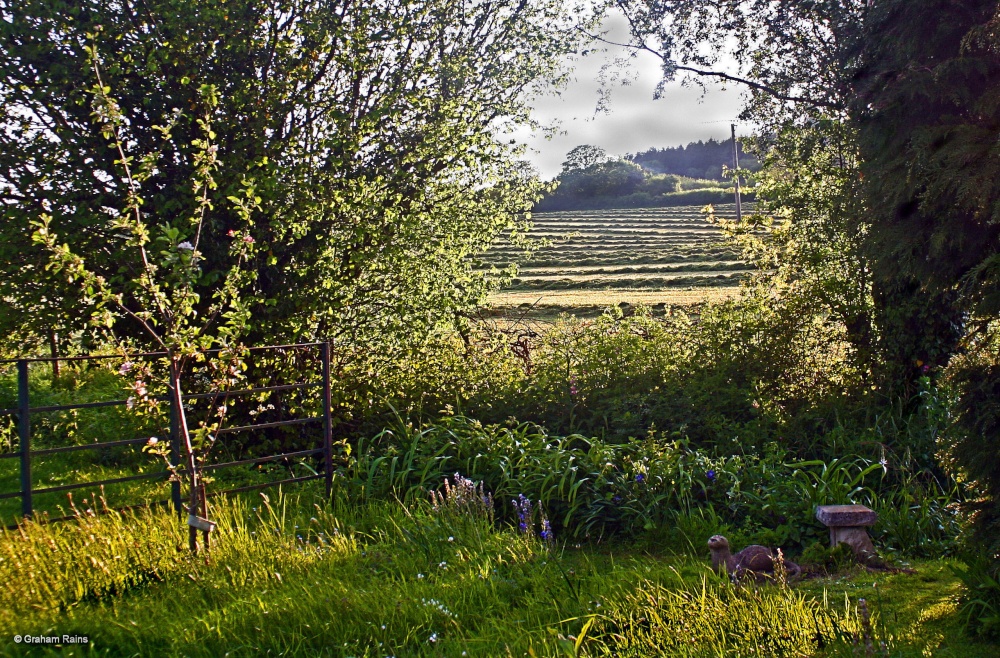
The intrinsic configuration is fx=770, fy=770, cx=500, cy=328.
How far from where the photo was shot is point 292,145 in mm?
6547

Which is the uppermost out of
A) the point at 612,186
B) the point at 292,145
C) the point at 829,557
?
the point at 612,186

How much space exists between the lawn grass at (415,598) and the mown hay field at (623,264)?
41.3ft

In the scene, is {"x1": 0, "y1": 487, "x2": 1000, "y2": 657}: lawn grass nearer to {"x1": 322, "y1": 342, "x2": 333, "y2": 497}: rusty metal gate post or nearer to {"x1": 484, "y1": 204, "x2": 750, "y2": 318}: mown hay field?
{"x1": 322, "y1": 342, "x2": 333, "y2": 497}: rusty metal gate post

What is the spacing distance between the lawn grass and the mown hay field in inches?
495

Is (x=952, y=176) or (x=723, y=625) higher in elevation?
(x=952, y=176)

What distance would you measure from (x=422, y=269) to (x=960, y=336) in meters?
4.96

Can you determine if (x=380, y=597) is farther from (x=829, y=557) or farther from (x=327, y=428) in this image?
(x=829, y=557)

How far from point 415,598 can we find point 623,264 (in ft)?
95.3

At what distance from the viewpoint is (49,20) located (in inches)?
234

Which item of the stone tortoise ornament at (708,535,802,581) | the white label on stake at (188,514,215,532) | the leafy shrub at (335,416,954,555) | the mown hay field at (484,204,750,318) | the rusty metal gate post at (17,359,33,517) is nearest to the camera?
the stone tortoise ornament at (708,535,802,581)

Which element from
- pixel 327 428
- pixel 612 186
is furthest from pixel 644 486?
pixel 612 186

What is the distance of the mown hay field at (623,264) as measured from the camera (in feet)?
71.8

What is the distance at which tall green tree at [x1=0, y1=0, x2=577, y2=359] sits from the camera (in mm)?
6008

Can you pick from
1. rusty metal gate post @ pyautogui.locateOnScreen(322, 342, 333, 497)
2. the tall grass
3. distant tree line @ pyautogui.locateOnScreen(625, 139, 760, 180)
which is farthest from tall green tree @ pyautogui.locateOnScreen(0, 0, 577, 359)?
distant tree line @ pyautogui.locateOnScreen(625, 139, 760, 180)
